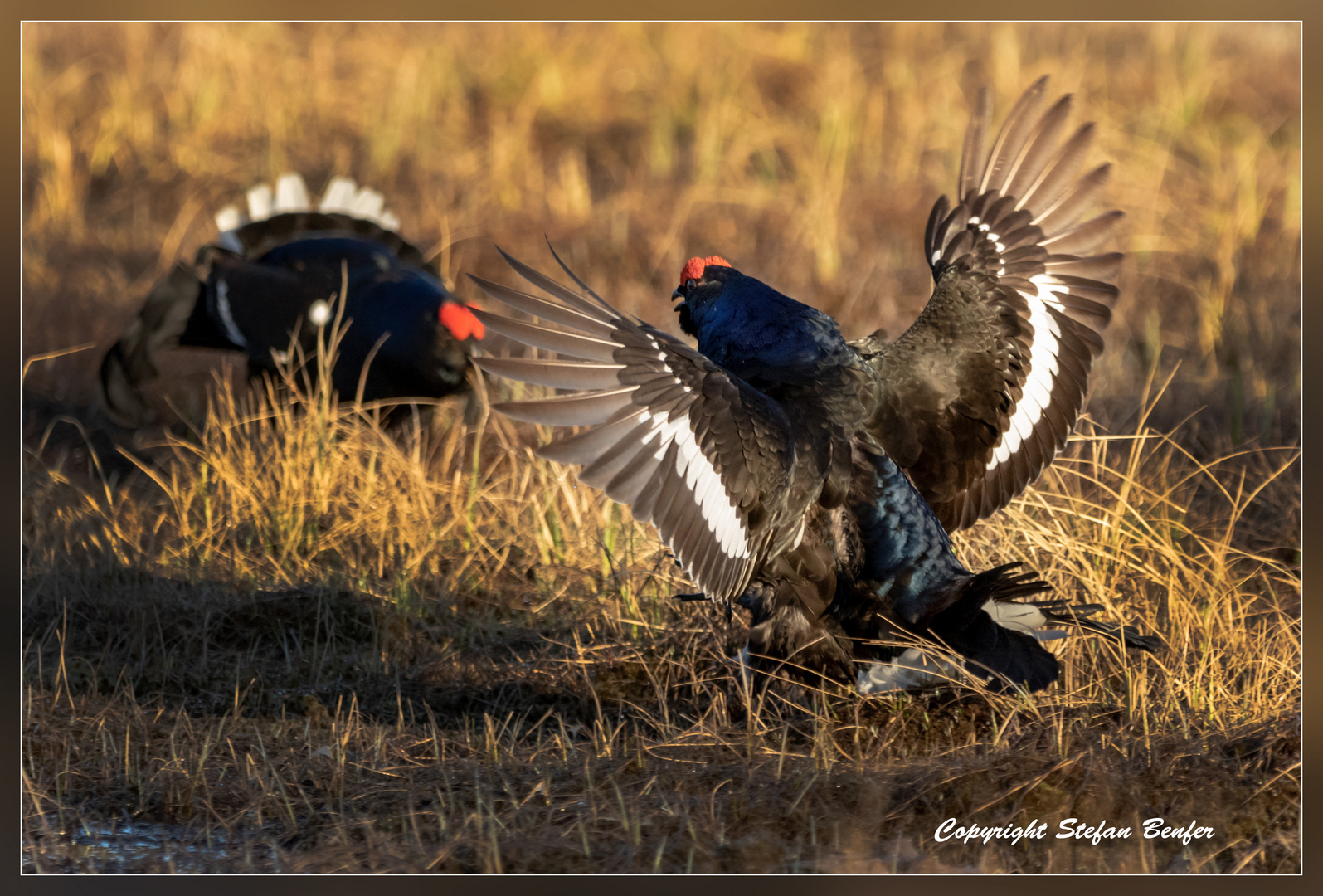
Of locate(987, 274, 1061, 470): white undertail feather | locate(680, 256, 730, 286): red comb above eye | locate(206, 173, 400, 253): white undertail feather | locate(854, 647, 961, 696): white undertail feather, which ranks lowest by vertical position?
locate(854, 647, 961, 696): white undertail feather

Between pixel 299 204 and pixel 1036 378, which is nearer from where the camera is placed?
pixel 1036 378

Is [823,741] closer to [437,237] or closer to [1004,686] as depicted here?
[1004,686]

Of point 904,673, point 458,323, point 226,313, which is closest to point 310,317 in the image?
point 226,313

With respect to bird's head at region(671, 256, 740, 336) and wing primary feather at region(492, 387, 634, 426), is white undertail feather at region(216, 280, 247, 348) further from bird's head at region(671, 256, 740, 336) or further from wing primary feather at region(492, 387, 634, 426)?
wing primary feather at region(492, 387, 634, 426)

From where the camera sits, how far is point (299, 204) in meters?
5.62

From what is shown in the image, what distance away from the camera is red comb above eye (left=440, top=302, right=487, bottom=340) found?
4727mm

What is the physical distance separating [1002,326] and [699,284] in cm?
75

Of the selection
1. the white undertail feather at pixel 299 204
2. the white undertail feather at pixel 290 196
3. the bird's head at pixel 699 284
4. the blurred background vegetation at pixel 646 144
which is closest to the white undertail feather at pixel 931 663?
the bird's head at pixel 699 284

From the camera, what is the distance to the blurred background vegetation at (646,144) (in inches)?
238

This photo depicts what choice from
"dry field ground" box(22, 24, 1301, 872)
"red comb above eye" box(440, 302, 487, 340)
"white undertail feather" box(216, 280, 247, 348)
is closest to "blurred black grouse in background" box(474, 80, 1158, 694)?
"dry field ground" box(22, 24, 1301, 872)

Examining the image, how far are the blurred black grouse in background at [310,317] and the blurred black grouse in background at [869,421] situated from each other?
175 centimetres

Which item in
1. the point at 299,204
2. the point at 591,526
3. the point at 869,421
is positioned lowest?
the point at 591,526

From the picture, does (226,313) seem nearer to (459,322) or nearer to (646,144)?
(459,322)

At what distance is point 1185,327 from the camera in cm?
552
